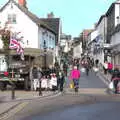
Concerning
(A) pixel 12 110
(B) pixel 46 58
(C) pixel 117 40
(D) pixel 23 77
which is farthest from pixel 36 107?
(C) pixel 117 40

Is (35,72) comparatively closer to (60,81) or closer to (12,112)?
(60,81)

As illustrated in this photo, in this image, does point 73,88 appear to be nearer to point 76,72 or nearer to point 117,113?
point 76,72

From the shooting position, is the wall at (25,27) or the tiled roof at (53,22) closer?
the wall at (25,27)

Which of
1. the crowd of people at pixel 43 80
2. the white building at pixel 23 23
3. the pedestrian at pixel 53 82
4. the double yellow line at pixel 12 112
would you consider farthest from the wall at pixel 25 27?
the double yellow line at pixel 12 112

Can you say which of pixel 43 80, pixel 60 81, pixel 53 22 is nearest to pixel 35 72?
pixel 43 80

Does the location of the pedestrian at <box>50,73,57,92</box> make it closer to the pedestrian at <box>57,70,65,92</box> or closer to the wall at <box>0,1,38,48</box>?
the pedestrian at <box>57,70,65,92</box>

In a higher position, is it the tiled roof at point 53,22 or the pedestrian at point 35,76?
the tiled roof at point 53,22

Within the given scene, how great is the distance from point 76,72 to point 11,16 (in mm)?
33364

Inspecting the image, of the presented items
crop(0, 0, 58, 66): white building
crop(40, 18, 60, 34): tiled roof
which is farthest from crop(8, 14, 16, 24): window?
crop(40, 18, 60, 34): tiled roof

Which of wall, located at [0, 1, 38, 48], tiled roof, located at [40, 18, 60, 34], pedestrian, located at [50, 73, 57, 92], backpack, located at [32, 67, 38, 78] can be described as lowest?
pedestrian, located at [50, 73, 57, 92]

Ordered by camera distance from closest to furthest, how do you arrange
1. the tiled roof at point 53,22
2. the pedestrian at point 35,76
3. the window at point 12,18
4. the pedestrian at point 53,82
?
1. the pedestrian at point 35,76
2. the pedestrian at point 53,82
3. the window at point 12,18
4. the tiled roof at point 53,22

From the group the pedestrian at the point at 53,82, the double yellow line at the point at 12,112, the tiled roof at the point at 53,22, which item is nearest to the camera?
the double yellow line at the point at 12,112

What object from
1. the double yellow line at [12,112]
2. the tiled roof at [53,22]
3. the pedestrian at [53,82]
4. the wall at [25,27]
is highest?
the tiled roof at [53,22]

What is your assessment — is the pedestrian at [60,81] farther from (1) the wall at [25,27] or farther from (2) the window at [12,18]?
(2) the window at [12,18]
